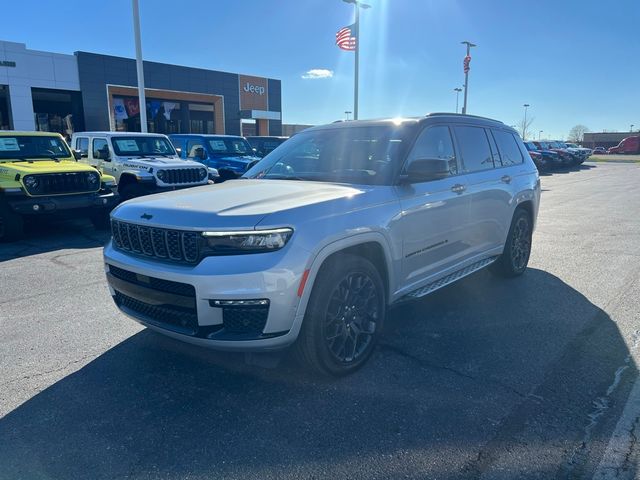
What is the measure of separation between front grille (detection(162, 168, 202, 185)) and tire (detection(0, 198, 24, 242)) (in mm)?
3084

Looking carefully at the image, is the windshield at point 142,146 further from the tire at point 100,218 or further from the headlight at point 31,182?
the headlight at point 31,182

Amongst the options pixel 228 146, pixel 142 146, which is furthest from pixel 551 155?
pixel 142 146

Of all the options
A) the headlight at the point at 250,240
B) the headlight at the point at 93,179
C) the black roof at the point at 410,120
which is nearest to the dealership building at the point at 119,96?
the headlight at the point at 93,179

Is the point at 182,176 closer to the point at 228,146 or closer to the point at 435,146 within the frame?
the point at 228,146

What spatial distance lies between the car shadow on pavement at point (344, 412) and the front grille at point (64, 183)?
219 inches

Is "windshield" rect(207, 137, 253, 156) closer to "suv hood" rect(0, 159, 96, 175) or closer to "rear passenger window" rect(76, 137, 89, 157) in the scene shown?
"rear passenger window" rect(76, 137, 89, 157)

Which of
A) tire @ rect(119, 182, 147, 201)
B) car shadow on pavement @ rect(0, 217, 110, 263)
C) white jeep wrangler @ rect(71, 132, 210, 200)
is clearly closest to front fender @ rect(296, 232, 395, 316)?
car shadow on pavement @ rect(0, 217, 110, 263)

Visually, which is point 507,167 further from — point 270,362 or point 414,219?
point 270,362

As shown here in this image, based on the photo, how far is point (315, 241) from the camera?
2.98m

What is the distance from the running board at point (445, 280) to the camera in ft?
13.2

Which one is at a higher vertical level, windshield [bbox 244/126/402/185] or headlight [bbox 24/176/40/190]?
windshield [bbox 244/126/402/185]

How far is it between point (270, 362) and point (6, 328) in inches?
112

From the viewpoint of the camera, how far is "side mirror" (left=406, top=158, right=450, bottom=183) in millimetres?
3646

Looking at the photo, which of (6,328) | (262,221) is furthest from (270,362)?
(6,328)
